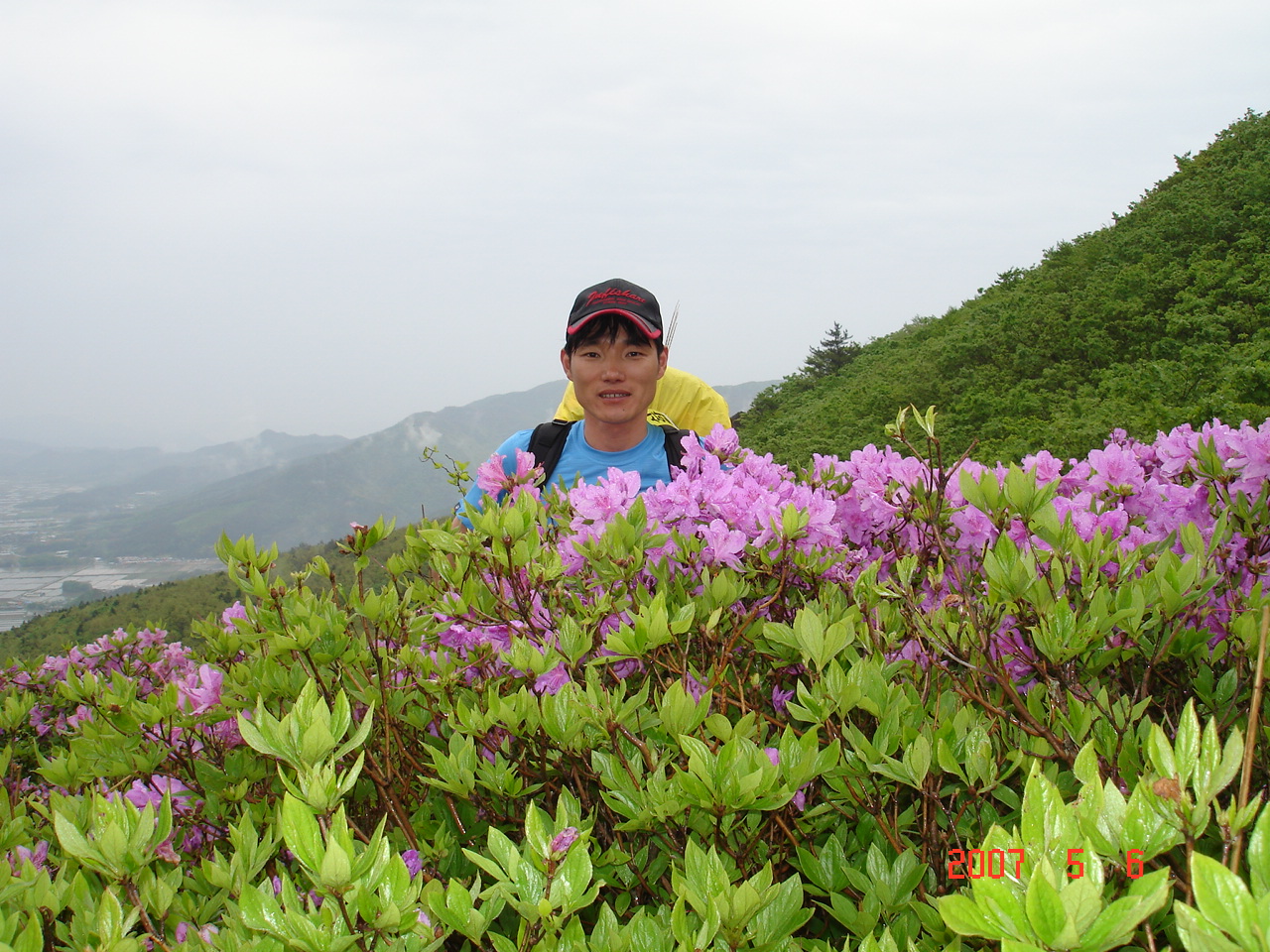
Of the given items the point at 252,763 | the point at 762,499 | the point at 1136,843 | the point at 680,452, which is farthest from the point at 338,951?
the point at 680,452

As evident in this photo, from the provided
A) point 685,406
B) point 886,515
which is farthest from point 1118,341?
point 886,515

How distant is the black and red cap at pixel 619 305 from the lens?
326cm

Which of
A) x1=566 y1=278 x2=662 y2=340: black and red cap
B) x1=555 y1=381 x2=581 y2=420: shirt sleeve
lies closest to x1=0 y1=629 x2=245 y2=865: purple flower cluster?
x1=566 y1=278 x2=662 y2=340: black and red cap

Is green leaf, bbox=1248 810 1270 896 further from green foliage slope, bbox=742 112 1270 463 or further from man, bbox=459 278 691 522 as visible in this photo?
green foliage slope, bbox=742 112 1270 463

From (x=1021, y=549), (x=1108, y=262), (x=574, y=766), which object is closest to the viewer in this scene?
(x=574, y=766)

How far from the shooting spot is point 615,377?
338 centimetres

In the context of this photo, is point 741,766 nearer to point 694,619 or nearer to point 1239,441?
point 694,619

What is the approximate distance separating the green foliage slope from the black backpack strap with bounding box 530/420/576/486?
543cm

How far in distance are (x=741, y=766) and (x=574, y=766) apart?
16.3 inches

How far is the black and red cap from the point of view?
326 centimetres

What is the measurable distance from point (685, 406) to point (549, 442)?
1.10m

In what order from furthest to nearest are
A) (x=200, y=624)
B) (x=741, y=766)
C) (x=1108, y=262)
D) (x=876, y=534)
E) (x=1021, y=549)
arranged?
(x=1108, y=262)
(x=200, y=624)
(x=876, y=534)
(x=1021, y=549)
(x=741, y=766)

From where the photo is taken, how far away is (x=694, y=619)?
1535 millimetres

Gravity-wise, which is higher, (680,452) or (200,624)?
(680,452)
